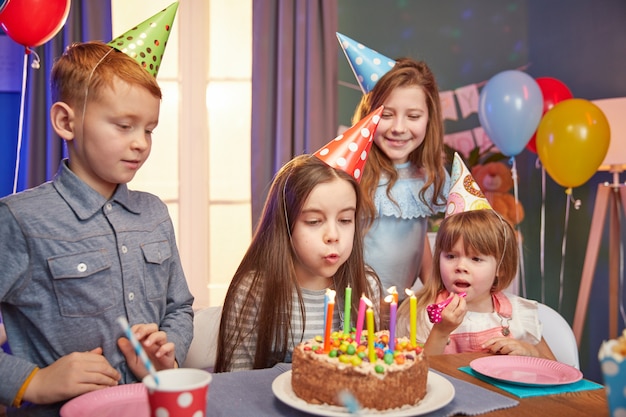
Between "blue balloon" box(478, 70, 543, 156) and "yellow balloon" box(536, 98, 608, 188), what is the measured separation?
3.7 inches

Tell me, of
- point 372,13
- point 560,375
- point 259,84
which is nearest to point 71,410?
point 560,375

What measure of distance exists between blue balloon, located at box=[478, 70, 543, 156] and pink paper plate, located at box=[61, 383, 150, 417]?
2.67 metres

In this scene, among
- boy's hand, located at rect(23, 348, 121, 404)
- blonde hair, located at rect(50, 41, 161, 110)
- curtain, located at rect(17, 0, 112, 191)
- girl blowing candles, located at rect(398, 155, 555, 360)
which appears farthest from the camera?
curtain, located at rect(17, 0, 112, 191)

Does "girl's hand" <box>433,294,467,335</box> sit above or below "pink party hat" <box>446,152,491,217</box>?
below

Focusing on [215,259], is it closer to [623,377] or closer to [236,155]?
[236,155]

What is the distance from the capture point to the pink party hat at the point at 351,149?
1869 millimetres

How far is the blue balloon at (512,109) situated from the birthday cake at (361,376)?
2.44m

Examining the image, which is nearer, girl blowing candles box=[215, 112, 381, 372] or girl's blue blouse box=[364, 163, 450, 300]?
girl blowing candles box=[215, 112, 381, 372]

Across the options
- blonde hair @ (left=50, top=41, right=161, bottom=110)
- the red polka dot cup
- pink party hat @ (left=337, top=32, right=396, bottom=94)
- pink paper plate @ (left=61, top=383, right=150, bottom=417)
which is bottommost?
pink paper plate @ (left=61, top=383, right=150, bottom=417)

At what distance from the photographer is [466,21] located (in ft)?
14.8

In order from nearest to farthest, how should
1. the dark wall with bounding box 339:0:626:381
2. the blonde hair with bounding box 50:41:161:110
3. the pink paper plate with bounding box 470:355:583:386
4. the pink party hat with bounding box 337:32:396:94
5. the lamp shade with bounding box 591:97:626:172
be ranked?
the pink paper plate with bounding box 470:355:583:386, the blonde hair with bounding box 50:41:161:110, the pink party hat with bounding box 337:32:396:94, the lamp shade with bounding box 591:97:626:172, the dark wall with bounding box 339:0:626:381

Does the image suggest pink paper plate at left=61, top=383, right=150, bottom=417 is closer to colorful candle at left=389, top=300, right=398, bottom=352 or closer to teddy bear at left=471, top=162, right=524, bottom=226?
colorful candle at left=389, top=300, right=398, bottom=352

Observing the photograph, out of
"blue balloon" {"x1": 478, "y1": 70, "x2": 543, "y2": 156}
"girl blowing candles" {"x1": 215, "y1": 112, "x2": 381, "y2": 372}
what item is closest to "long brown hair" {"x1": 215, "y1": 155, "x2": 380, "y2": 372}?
"girl blowing candles" {"x1": 215, "y1": 112, "x2": 381, "y2": 372}

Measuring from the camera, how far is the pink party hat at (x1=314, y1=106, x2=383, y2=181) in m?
1.87
